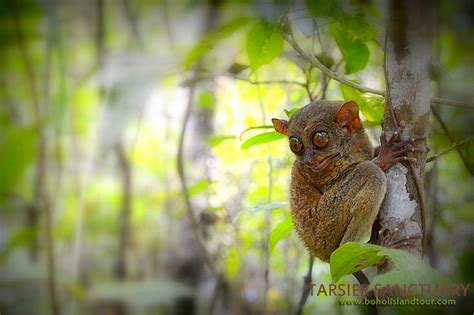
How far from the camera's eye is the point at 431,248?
4.91 ft

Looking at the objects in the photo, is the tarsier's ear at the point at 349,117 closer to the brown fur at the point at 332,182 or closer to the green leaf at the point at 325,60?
the brown fur at the point at 332,182

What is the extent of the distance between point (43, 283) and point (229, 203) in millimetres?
1010

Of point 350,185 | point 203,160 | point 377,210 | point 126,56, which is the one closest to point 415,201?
point 377,210

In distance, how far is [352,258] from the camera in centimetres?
82

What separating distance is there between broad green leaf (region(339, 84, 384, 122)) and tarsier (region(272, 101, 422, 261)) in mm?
24

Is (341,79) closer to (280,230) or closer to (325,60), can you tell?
(325,60)

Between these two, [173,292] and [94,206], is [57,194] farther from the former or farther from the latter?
[173,292]

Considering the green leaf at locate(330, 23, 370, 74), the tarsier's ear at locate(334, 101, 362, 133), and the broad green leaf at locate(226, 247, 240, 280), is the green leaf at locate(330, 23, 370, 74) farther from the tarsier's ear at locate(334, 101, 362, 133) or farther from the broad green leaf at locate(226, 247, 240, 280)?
the broad green leaf at locate(226, 247, 240, 280)

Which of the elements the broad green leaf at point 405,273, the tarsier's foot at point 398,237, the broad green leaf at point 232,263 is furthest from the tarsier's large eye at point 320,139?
the broad green leaf at point 232,263

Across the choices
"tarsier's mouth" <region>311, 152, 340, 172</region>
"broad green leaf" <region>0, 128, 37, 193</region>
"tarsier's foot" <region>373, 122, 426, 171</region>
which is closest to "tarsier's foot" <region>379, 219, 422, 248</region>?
"tarsier's foot" <region>373, 122, 426, 171</region>

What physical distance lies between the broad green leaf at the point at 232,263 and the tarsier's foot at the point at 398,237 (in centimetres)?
109

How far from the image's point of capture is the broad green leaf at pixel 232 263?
1965mm

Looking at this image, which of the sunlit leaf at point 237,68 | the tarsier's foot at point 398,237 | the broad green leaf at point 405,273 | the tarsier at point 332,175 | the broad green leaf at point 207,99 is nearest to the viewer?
the broad green leaf at point 405,273

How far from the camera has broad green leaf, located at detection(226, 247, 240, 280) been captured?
1.97 metres
